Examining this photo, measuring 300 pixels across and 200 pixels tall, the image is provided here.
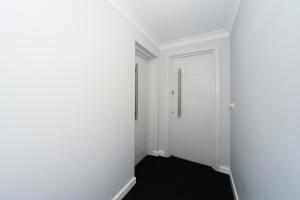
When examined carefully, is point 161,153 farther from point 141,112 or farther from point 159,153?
point 141,112

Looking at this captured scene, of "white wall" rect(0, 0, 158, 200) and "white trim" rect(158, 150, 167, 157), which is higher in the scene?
"white wall" rect(0, 0, 158, 200)

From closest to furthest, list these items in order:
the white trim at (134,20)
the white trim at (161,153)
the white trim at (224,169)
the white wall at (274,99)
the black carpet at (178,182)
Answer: the white wall at (274,99) < the white trim at (134,20) < the black carpet at (178,182) < the white trim at (224,169) < the white trim at (161,153)

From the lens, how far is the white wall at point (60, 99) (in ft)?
2.50

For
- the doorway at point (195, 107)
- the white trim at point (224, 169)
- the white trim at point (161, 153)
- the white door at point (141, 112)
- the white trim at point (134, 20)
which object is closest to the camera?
the white trim at point (134, 20)

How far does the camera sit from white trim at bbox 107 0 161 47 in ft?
5.13

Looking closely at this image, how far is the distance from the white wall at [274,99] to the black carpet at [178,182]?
0.77 meters

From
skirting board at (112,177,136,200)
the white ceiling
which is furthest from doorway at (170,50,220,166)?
skirting board at (112,177,136,200)

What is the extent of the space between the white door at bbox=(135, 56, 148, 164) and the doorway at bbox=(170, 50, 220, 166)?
1.72ft

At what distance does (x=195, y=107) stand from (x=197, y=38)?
48.4 inches

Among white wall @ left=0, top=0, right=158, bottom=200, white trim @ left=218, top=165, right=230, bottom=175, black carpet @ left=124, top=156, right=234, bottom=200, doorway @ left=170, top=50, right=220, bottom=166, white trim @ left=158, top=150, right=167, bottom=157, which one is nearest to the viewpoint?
white wall @ left=0, top=0, right=158, bottom=200

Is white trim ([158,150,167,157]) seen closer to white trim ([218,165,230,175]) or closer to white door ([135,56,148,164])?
white door ([135,56,148,164])

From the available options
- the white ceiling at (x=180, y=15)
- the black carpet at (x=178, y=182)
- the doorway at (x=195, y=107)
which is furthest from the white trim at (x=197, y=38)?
the black carpet at (x=178, y=182)

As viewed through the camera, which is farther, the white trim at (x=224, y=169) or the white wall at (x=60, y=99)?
the white trim at (x=224, y=169)

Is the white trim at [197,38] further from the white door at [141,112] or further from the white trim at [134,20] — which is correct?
the white door at [141,112]
